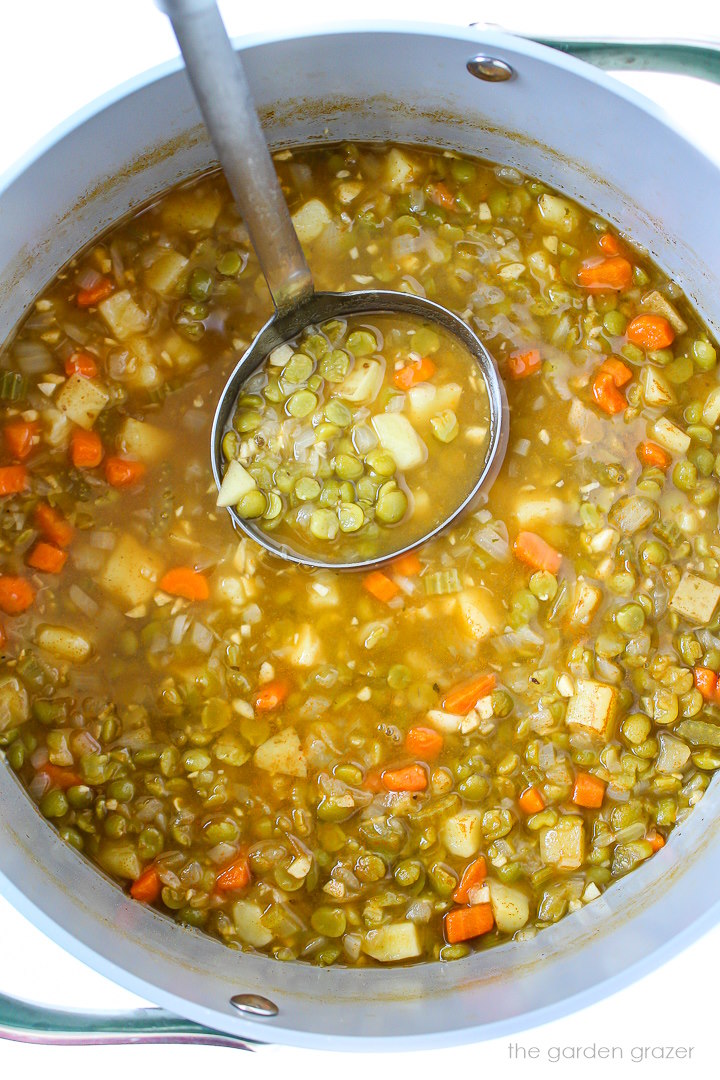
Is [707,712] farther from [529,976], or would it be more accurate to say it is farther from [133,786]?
[133,786]

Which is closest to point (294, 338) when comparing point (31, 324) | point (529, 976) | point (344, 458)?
point (344, 458)

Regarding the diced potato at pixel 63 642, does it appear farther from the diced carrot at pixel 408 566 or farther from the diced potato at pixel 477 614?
the diced potato at pixel 477 614

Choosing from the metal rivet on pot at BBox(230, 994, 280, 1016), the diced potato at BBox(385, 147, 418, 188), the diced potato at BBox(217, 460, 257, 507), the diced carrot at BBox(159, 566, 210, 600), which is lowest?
the metal rivet on pot at BBox(230, 994, 280, 1016)

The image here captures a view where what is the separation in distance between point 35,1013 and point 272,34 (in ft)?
9.89

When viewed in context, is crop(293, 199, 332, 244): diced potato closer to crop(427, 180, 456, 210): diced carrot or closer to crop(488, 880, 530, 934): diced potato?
crop(427, 180, 456, 210): diced carrot

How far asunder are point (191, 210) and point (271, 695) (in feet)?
5.44

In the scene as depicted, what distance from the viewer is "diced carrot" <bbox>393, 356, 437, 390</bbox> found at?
125 inches

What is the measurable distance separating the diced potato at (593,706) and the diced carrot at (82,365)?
6.30 ft

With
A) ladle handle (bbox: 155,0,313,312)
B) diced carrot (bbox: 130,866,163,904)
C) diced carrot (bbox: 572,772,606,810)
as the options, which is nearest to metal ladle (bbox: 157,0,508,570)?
ladle handle (bbox: 155,0,313,312)

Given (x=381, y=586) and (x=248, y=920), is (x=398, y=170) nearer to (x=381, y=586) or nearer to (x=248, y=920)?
(x=381, y=586)

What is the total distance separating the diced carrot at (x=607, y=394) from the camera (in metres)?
3.17

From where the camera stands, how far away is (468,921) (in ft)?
10.5

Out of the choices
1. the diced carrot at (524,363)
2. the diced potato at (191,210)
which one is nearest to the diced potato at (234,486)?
the diced potato at (191,210)

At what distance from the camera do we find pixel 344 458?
3102 mm
